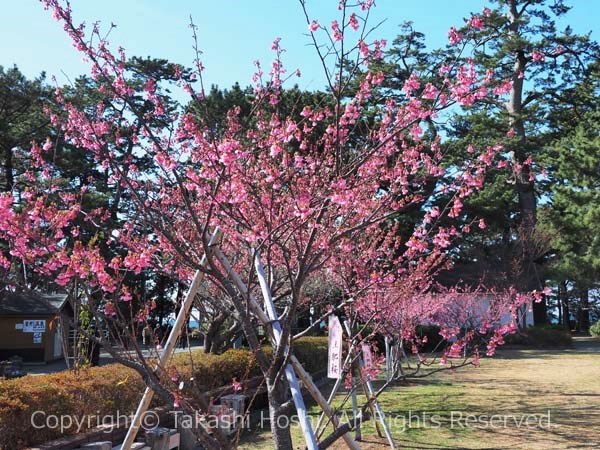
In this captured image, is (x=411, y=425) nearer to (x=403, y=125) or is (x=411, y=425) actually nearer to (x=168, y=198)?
(x=168, y=198)

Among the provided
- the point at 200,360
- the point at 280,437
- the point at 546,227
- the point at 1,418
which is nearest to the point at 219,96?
the point at 200,360

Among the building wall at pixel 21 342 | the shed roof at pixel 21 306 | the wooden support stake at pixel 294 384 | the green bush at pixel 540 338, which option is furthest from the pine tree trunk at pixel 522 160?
the building wall at pixel 21 342

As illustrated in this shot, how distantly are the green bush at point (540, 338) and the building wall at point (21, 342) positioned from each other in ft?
65.0

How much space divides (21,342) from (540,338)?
2234 cm

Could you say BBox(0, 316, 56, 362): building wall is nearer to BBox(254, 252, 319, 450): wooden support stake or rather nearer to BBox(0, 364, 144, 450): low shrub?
BBox(0, 364, 144, 450): low shrub

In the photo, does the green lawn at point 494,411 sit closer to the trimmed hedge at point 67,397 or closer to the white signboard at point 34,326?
the trimmed hedge at point 67,397

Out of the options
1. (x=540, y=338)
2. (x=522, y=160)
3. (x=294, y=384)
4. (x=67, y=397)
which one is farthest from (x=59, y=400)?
(x=522, y=160)

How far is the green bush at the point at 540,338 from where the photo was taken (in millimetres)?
23219

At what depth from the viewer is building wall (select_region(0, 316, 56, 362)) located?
73.5ft

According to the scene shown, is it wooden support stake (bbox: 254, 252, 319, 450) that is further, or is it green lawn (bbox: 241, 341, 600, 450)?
green lawn (bbox: 241, 341, 600, 450)

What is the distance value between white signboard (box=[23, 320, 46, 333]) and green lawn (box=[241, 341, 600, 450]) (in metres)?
17.1

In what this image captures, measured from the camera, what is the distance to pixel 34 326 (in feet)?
74.8

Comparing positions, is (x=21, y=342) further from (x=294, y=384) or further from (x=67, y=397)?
(x=294, y=384)

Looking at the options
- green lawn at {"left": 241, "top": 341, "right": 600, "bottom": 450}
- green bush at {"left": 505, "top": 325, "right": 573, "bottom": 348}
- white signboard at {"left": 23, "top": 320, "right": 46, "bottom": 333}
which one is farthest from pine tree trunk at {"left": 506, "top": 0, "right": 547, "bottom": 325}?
white signboard at {"left": 23, "top": 320, "right": 46, "bottom": 333}
